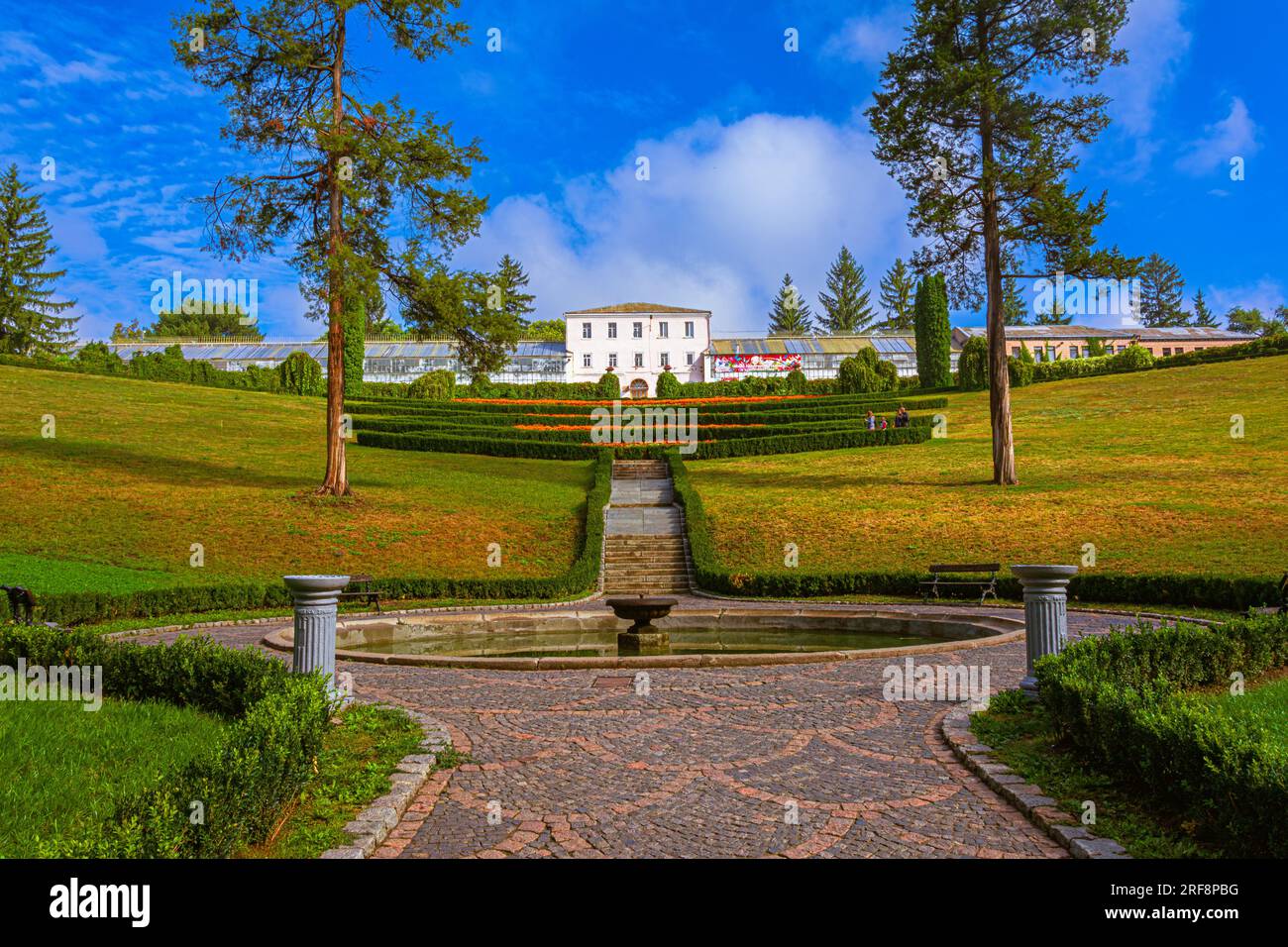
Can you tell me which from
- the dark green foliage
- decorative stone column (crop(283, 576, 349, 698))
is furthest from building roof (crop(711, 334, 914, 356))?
decorative stone column (crop(283, 576, 349, 698))

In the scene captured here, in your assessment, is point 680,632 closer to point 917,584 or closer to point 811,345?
point 917,584

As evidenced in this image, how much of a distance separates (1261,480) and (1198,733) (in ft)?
72.2

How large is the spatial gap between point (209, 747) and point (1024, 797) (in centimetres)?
476

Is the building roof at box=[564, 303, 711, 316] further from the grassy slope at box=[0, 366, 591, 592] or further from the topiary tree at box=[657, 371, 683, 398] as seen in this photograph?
the grassy slope at box=[0, 366, 591, 592]

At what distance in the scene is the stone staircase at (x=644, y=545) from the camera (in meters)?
20.0

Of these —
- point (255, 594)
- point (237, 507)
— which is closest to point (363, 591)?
point (255, 594)

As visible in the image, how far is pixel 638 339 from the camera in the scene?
245 feet

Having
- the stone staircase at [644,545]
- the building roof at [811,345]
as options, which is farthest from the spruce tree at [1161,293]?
the stone staircase at [644,545]

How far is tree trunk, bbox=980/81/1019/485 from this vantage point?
2369cm

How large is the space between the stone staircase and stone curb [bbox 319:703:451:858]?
504 inches

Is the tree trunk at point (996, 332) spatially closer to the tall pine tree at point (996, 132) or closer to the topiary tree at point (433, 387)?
the tall pine tree at point (996, 132)
